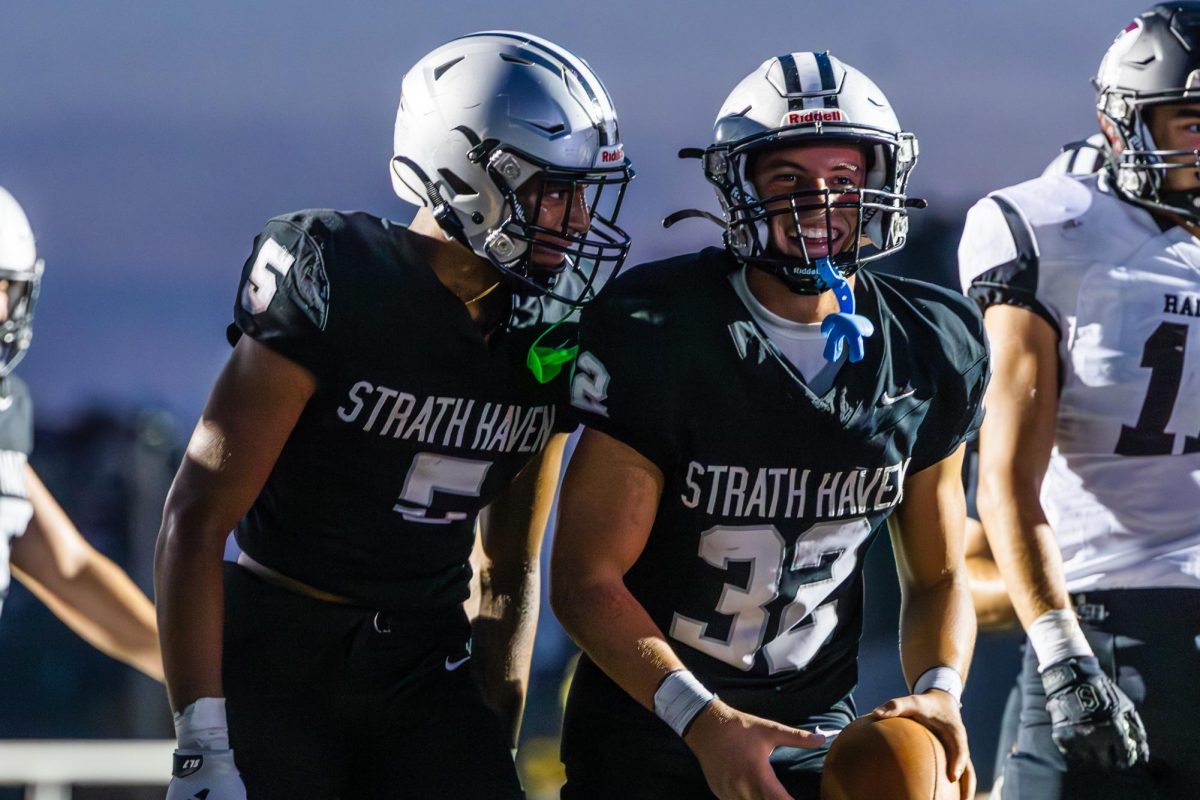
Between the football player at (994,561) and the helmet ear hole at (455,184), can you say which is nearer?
the helmet ear hole at (455,184)

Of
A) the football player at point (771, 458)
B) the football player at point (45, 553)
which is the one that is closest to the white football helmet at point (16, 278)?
the football player at point (45, 553)

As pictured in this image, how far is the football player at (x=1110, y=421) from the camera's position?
244 centimetres

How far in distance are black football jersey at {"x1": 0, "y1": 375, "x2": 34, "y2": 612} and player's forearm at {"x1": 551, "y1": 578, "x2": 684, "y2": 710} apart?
1.26 m

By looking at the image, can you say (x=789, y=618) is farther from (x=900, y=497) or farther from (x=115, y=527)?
(x=115, y=527)

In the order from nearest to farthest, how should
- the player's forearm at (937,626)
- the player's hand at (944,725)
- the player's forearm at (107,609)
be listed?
1. the player's hand at (944,725)
2. the player's forearm at (937,626)
3. the player's forearm at (107,609)

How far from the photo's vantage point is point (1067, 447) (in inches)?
102

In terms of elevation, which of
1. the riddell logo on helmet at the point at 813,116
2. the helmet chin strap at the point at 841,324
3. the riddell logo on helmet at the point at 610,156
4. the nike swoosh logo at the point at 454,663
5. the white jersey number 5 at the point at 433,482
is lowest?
the nike swoosh logo at the point at 454,663

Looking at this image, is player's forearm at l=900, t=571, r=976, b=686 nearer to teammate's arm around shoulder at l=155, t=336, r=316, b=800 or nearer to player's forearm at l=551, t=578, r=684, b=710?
player's forearm at l=551, t=578, r=684, b=710

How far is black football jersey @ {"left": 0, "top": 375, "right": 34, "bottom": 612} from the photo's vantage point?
109 inches

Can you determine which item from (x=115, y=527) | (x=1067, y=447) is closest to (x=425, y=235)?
(x=1067, y=447)

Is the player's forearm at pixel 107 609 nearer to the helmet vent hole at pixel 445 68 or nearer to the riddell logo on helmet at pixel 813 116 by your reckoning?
the helmet vent hole at pixel 445 68

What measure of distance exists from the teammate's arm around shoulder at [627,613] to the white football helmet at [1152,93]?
3.57 ft

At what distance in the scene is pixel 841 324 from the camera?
2033 millimetres

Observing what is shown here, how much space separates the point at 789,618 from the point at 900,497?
8.9 inches
